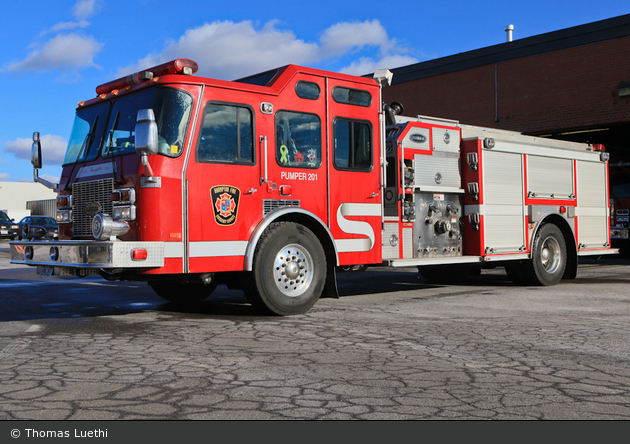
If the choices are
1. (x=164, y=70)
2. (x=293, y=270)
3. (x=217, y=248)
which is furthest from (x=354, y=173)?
(x=164, y=70)

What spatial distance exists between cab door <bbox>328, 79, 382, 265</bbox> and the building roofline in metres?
13.4

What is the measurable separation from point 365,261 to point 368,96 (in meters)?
2.21

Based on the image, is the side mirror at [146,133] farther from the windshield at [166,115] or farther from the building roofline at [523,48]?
the building roofline at [523,48]

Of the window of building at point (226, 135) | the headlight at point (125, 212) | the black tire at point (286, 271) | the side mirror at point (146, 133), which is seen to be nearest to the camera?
the side mirror at point (146, 133)

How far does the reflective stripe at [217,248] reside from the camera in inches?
279

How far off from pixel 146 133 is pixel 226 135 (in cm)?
118

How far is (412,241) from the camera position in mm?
9500

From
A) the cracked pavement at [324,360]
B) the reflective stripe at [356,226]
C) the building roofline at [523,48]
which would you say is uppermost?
the building roofline at [523,48]

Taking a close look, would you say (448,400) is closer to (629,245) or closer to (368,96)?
(368,96)

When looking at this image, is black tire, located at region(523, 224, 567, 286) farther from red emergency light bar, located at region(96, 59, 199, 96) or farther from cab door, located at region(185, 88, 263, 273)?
red emergency light bar, located at region(96, 59, 199, 96)

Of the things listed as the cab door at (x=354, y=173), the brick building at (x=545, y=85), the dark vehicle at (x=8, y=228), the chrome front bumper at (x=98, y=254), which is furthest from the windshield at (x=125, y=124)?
the dark vehicle at (x=8, y=228)

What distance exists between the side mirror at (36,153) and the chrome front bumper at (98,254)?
1.47m

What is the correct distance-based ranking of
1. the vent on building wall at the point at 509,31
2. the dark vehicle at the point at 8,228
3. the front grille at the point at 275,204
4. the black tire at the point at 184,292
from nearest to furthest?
the front grille at the point at 275,204, the black tire at the point at 184,292, the vent on building wall at the point at 509,31, the dark vehicle at the point at 8,228

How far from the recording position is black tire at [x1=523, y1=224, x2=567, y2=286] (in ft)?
36.8
